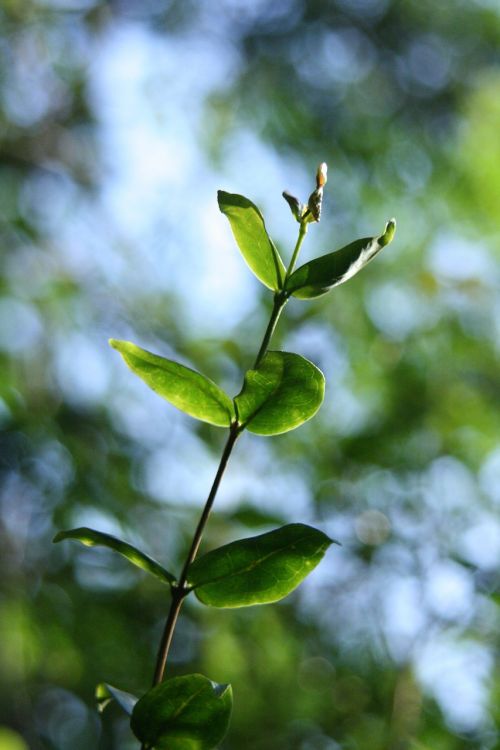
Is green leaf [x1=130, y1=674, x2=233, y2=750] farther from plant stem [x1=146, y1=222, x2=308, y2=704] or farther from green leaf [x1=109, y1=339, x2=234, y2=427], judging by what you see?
green leaf [x1=109, y1=339, x2=234, y2=427]

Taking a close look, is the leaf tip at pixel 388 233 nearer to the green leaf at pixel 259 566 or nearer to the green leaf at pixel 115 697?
the green leaf at pixel 259 566

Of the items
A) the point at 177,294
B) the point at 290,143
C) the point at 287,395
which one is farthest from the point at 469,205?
the point at 287,395

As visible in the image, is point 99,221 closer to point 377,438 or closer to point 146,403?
point 146,403

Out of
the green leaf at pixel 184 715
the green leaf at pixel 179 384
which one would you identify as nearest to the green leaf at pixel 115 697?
the green leaf at pixel 184 715

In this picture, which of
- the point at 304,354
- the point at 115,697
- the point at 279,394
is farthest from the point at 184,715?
the point at 304,354

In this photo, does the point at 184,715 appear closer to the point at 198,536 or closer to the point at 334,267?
the point at 198,536
